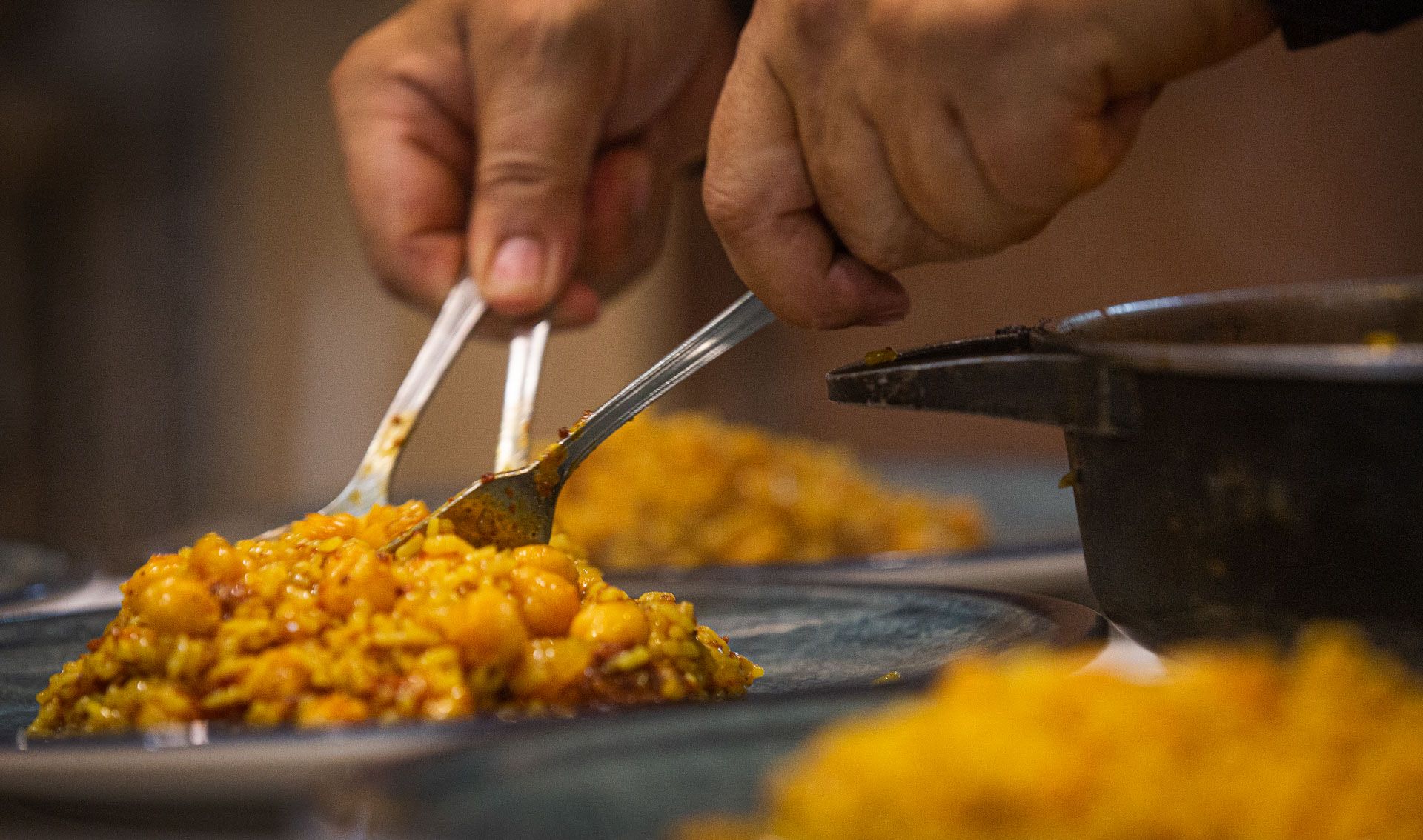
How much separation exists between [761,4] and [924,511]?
0.78 metres

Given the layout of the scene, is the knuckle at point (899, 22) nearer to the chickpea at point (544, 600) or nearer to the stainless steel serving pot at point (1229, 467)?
the stainless steel serving pot at point (1229, 467)

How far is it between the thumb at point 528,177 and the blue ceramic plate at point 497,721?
38 cm

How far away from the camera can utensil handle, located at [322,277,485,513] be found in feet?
3.30

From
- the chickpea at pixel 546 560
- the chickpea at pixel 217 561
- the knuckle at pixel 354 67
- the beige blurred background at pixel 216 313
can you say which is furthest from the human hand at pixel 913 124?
the beige blurred background at pixel 216 313

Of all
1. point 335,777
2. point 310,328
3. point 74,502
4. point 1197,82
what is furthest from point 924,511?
point 74,502

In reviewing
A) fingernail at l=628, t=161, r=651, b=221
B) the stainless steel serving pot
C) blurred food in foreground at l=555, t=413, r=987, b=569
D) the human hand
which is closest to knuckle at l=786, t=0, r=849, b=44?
the human hand

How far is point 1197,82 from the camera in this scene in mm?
2373

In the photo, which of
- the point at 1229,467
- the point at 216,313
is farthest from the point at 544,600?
the point at 216,313

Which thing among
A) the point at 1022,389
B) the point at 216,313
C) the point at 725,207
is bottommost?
the point at 1022,389

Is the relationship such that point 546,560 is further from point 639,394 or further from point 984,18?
point 984,18

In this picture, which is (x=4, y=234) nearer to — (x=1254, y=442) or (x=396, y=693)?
(x=396, y=693)

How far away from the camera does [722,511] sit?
146cm

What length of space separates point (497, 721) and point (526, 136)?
815 millimetres

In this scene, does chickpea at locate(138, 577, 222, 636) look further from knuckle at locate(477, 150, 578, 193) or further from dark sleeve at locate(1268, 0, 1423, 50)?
knuckle at locate(477, 150, 578, 193)
